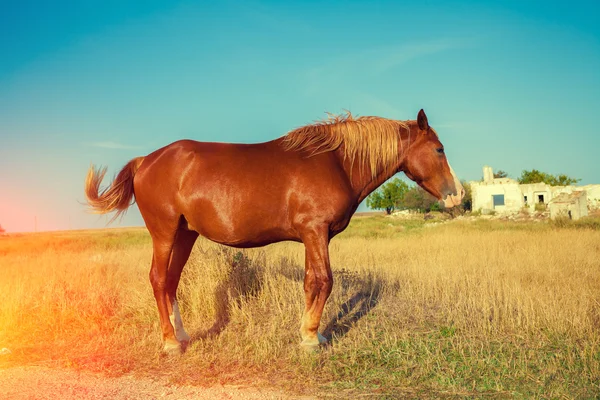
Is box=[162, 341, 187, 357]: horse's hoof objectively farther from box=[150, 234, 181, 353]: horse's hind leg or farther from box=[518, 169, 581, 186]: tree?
box=[518, 169, 581, 186]: tree

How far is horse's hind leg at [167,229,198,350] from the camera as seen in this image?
6039mm

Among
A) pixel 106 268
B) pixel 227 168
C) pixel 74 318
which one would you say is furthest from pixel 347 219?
pixel 106 268

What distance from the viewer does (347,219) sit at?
18.6 feet

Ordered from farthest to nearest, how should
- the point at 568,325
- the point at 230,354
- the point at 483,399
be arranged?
the point at 568,325, the point at 230,354, the point at 483,399

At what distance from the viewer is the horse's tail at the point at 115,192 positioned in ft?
20.9

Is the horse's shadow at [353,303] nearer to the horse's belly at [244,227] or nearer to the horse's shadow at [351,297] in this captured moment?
the horse's shadow at [351,297]

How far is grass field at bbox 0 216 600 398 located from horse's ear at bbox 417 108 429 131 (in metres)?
2.68

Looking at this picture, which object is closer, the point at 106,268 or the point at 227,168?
the point at 227,168

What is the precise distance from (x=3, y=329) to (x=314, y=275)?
15.9 ft

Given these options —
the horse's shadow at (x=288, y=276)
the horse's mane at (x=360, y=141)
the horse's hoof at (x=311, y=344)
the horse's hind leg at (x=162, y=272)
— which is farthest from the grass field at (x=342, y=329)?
the horse's mane at (x=360, y=141)

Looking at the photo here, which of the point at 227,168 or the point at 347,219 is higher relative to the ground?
the point at 227,168

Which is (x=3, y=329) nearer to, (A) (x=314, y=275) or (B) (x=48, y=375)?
(B) (x=48, y=375)

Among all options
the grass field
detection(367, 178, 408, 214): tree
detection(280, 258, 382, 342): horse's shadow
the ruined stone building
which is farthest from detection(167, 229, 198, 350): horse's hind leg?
detection(367, 178, 408, 214): tree

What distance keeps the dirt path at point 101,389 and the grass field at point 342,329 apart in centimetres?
21
